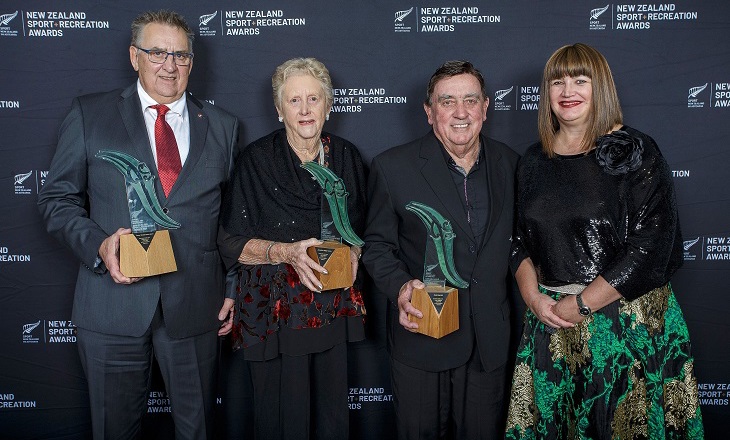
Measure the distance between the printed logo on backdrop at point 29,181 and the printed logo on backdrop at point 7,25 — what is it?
590 millimetres

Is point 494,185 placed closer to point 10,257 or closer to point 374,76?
point 374,76

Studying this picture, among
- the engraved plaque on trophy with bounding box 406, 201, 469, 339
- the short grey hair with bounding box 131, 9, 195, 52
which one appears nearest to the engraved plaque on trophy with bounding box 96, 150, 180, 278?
the short grey hair with bounding box 131, 9, 195, 52

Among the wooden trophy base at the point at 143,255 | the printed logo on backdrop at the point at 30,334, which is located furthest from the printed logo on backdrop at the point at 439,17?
the printed logo on backdrop at the point at 30,334

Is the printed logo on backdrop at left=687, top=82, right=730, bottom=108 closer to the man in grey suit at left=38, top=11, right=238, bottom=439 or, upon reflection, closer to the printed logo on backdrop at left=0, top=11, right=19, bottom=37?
the man in grey suit at left=38, top=11, right=238, bottom=439

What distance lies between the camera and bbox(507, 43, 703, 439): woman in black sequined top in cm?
175

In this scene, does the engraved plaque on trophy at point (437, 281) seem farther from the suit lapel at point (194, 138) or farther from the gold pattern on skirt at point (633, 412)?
the suit lapel at point (194, 138)

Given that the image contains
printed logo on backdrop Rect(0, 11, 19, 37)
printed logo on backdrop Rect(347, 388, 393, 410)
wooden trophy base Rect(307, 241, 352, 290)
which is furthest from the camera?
printed logo on backdrop Rect(347, 388, 393, 410)

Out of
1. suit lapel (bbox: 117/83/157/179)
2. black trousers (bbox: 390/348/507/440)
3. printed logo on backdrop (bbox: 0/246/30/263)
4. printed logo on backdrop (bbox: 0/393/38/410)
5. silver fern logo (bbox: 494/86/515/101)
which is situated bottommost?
printed logo on backdrop (bbox: 0/393/38/410)

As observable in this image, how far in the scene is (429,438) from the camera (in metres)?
2.00

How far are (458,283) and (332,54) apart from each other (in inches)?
50.2

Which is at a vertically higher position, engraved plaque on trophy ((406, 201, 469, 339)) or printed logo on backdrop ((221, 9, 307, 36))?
printed logo on backdrop ((221, 9, 307, 36))

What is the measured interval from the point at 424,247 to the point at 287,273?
1.52 feet

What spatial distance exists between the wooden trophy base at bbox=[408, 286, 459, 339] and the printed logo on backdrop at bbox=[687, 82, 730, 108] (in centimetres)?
157

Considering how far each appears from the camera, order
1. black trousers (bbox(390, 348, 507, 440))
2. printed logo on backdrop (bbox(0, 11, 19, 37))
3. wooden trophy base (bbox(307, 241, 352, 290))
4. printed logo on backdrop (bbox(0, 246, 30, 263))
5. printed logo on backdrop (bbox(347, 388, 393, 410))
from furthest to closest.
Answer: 1. printed logo on backdrop (bbox(347, 388, 393, 410))
2. printed logo on backdrop (bbox(0, 246, 30, 263))
3. printed logo on backdrop (bbox(0, 11, 19, 37))
4. black trousers (bbox(390, 348, 507, 440))
5. wooden trophy base (bbox(307, 241, 352, 290))
